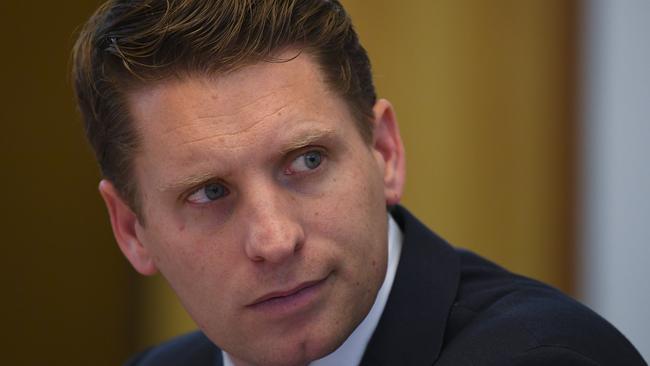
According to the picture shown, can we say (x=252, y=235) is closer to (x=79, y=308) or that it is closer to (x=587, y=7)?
(x=587, y=7)

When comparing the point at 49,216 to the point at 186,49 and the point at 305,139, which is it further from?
the point at 305,139

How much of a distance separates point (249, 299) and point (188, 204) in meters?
0.22

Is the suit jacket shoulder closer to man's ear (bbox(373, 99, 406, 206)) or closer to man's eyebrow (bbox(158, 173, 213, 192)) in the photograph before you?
man's ear (bbox(373, 99, 406, 206))

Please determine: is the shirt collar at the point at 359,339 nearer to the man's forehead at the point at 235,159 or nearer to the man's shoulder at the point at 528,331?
the man's shoulder at the point at 528,331

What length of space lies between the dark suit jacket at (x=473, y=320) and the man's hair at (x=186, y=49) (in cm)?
31

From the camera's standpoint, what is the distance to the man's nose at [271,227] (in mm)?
1762

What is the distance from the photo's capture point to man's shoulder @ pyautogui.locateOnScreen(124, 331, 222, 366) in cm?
249

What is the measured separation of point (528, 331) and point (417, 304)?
0.28 metres

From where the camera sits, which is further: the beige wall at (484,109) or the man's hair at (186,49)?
the beige wall at (484,109)

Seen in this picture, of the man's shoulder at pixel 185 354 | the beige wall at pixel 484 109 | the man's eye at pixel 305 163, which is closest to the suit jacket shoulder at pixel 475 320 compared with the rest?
the man's eye at pixel 305 163

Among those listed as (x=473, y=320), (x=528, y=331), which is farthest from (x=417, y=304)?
(x=528, y=331)

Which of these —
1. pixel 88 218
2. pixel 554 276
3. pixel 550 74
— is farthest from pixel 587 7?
pixel 88 218

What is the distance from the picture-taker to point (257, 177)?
6.00ft

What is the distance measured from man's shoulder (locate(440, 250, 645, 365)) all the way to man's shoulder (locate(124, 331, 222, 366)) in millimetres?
717
